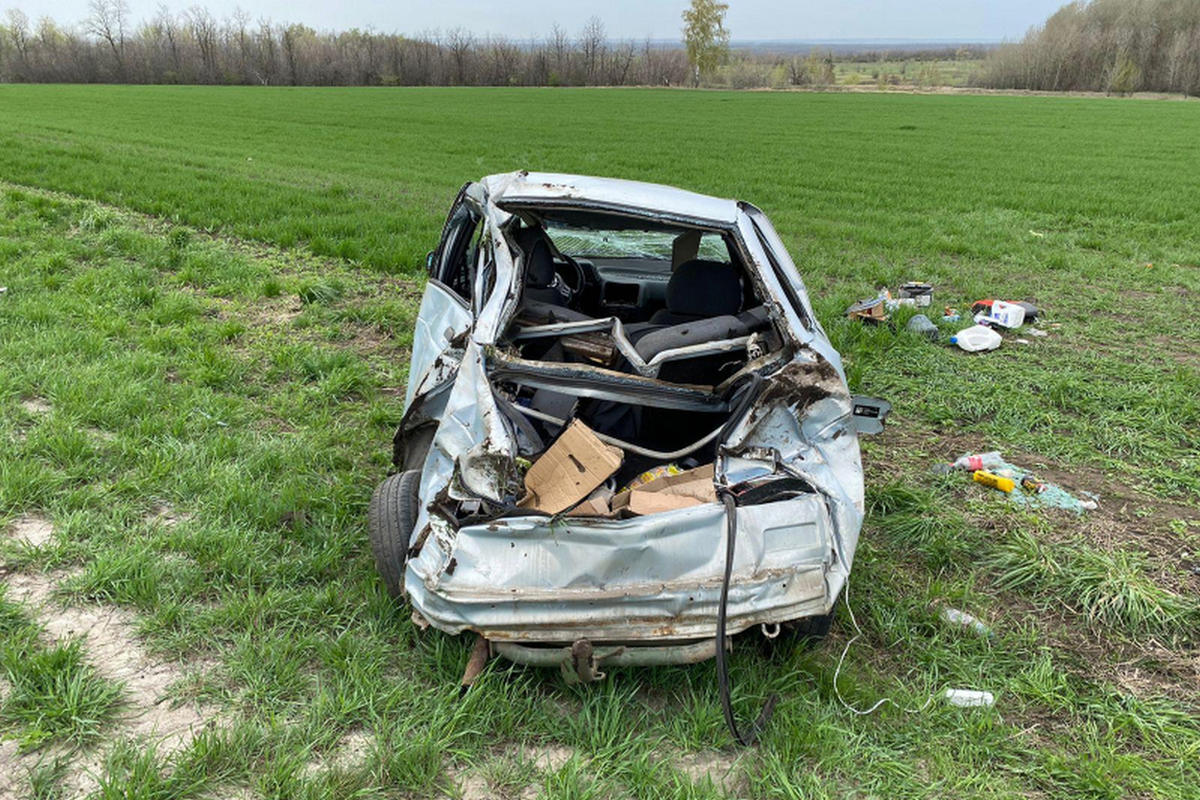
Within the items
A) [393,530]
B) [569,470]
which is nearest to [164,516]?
[393,530]

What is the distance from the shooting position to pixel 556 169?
1639 cm

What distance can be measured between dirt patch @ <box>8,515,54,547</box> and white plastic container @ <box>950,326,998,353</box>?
244 inches

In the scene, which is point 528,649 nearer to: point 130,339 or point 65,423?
point 65,423

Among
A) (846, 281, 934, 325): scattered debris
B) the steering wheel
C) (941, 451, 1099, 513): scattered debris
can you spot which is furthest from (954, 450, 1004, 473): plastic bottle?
(846, 281, 934, 325): scattered debris

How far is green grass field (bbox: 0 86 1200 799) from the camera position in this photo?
2.35 meters

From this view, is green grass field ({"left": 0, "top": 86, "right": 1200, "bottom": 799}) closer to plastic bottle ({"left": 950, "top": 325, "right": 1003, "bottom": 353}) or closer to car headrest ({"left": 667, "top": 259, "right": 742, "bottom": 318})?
plastic bottle ({"left": 950, "top": 325, "right": 1003, "bottom": 353})

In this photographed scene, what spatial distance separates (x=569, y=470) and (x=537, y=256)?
1660mm

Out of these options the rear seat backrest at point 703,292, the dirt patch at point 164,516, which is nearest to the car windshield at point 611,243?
the rear seat backrest at point 703,292

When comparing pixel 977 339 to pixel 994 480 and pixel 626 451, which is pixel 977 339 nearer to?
pixel 994 480

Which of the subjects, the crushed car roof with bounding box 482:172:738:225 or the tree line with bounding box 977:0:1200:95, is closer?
the crushed car roof with bounding box 482:172:738:225

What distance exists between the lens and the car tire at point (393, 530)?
2.91 m

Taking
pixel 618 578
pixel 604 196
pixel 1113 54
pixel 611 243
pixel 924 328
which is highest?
pixel 1113 54

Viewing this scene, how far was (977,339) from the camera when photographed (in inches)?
254

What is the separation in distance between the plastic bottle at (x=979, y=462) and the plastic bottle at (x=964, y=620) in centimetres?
135
